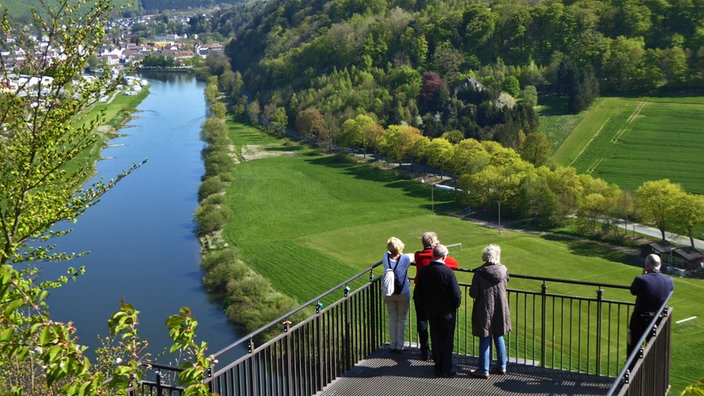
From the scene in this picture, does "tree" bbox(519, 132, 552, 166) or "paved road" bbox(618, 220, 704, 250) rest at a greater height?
"tree" bbox(519, 132, 552, 166)

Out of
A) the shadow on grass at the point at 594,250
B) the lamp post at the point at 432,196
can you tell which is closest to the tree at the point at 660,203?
the shadow on grass at the point at 594,250

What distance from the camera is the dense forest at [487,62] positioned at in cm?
8125

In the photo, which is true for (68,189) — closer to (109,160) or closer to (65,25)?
(65,25)

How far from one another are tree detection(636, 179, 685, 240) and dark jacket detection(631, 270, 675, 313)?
43432mm

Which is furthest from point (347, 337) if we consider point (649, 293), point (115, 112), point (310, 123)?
point (115, 112)

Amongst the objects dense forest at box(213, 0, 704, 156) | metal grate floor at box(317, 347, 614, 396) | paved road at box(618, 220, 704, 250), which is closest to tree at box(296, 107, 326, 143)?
dense forest at box(213, 0, 704, 156)

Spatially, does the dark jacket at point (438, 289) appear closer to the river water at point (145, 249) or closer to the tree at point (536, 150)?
the river water at point (145, 249)

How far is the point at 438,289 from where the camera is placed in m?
9.09

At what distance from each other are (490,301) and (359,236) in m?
43.8

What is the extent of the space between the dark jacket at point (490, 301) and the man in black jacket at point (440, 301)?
25 cm

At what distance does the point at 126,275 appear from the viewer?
4288 cm

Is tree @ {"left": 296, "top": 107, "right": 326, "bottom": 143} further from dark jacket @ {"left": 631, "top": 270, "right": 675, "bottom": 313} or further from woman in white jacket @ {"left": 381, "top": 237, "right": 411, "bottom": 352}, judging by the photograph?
dark jacket @ {"left": 631, "top": 270, "right": 675, "bottom": 313}

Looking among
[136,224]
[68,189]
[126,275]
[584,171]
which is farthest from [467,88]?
[68,189]

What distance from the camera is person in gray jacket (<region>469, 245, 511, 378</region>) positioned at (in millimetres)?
9086
